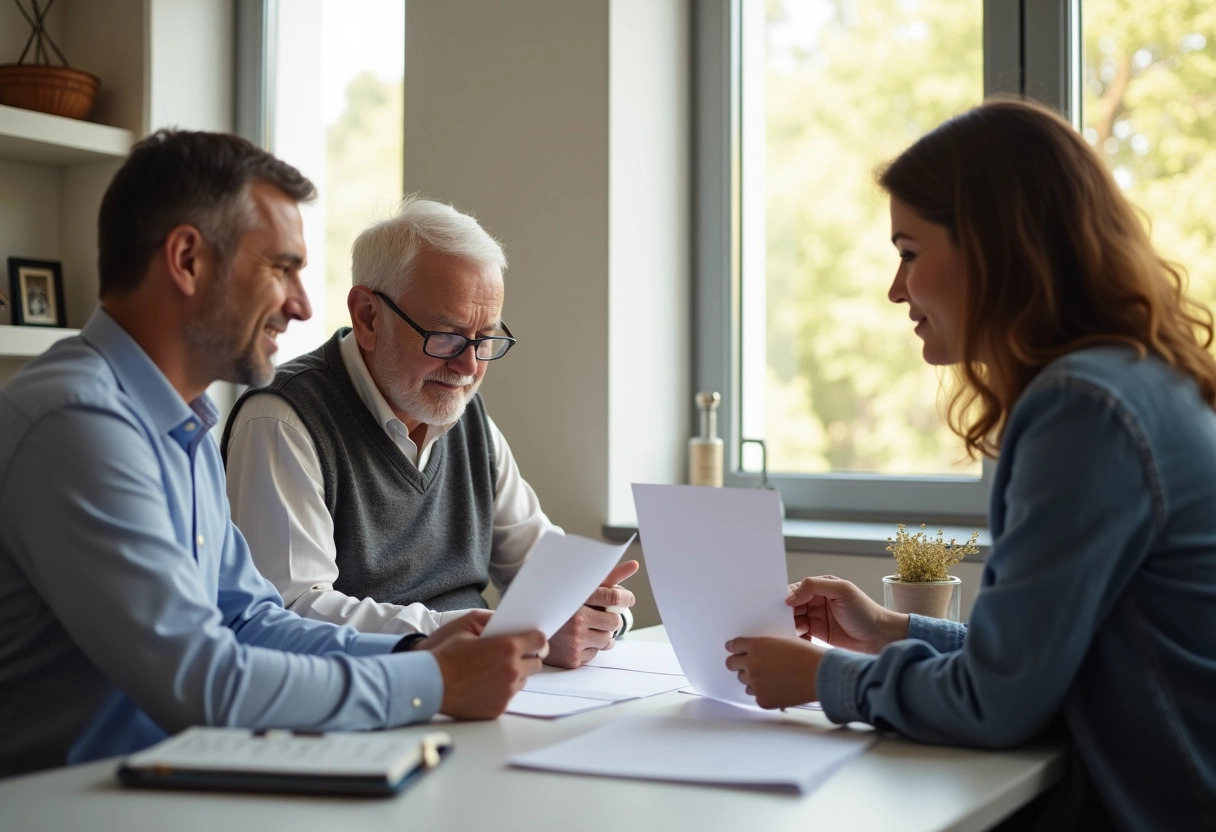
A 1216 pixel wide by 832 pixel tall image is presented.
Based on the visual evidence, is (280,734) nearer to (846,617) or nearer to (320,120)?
(846,617)

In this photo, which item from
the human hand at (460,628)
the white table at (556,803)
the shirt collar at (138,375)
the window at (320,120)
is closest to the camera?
the white table at (556,803)

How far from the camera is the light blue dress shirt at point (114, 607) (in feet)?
3.90

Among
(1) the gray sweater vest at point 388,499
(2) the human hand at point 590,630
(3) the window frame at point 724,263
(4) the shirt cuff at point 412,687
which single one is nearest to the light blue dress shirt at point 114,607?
(4) the shirt cuff at point 412,687

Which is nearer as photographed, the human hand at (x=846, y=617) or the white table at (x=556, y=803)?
the white table at (x=556, y=803)

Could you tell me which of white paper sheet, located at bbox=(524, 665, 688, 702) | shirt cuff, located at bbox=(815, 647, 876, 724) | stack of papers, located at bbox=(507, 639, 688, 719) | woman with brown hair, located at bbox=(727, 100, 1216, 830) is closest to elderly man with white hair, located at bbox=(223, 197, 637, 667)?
stack of papers, located at bbox=(507, 639, 688, 719)

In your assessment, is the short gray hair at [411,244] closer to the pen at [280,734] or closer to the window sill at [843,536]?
the window sill at [843,536]

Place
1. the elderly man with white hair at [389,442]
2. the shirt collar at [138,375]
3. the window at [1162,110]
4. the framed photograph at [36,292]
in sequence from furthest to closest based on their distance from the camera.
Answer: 1. the framed photograph at [36,292]
2. the window at [1162,110]
3. the elderly man with white hair at [389,442]
4. the shirt collar at [138,375]

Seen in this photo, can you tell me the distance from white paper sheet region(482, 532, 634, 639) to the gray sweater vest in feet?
2.34

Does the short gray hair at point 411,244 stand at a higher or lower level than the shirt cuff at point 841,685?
higher

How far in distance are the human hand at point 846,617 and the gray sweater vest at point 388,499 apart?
82 centimetres

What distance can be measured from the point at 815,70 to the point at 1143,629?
228 cm

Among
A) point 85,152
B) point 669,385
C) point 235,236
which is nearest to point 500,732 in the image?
point 235,236

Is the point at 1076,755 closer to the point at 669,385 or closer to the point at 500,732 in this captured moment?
the point at 500,732

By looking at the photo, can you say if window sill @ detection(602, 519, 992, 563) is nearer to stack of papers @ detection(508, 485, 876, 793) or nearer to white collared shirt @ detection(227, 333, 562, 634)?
white collared shirt @ detection(227, 333, 562, 634)
